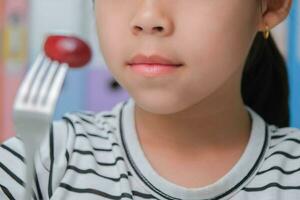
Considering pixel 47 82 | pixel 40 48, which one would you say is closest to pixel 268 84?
pixel 47 82

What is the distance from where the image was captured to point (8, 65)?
124cm

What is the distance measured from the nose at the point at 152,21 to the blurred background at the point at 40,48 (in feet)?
2.32

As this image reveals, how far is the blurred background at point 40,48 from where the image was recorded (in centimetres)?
123

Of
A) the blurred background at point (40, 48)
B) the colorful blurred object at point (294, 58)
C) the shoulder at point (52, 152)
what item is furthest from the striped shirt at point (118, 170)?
the blurred background at point (40, 48)

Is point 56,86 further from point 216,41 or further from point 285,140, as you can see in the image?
point 285,140

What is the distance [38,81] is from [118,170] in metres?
0.19

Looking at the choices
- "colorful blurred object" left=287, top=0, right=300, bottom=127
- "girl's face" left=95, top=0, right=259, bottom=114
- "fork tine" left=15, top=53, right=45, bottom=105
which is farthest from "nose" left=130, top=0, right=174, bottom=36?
"colorful blurred object" left=287, top=0, right=300, bottom=127

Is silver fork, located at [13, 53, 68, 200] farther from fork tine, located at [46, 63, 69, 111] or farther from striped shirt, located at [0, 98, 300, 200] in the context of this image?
striped shirt, located at [0, 98, 300, 200]

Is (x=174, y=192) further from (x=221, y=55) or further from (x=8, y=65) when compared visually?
(x=8, y=65)

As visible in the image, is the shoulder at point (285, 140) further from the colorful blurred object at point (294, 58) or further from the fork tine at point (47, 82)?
the colorful blurred object at point (294, 58)

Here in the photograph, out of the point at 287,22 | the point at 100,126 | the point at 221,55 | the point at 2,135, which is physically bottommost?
the point at 2,135

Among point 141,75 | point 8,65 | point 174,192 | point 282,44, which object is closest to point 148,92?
point 141,75

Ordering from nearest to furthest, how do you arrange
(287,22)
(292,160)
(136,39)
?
(136,39), (292,160), (287,22)

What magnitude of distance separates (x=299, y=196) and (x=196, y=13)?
246 mm
